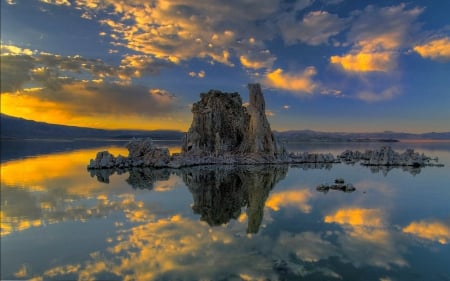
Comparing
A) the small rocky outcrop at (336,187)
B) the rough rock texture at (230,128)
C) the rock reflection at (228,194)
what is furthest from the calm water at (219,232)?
the rough rock texture at (230,128)

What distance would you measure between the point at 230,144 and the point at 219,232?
109ft

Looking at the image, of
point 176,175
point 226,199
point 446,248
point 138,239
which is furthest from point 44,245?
point 176,175

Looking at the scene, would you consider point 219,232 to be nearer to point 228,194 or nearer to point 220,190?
point 228,194

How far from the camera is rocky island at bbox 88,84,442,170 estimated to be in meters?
38.0

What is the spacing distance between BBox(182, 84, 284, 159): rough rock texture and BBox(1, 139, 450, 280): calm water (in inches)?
781

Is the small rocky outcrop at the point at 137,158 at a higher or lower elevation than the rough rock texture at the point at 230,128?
lower

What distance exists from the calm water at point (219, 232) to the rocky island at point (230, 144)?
49.0 ft

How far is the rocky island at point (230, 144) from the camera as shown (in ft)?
125

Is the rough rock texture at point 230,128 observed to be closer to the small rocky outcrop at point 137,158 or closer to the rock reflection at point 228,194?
the small rocky outcrop at point 137,158

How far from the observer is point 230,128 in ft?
155

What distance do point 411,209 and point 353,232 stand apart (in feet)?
20.8

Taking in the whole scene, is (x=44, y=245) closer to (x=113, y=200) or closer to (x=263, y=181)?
(x=113, y=200)

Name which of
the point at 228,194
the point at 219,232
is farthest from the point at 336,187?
the point at 219,232

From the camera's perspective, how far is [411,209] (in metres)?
17.3
